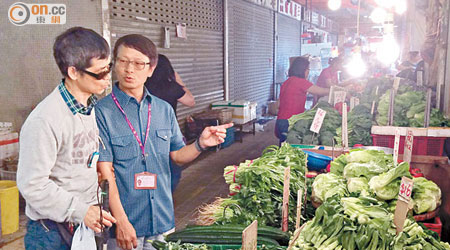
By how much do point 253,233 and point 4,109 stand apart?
239 inches

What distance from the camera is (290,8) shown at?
19812mm

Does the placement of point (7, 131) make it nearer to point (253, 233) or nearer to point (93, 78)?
point (93, 78)

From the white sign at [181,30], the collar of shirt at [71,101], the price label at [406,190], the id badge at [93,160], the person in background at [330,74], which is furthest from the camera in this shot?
the person in background at [330,74]

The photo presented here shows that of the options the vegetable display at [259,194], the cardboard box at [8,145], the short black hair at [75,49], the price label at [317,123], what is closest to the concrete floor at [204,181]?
the cardboard box at [8,145]

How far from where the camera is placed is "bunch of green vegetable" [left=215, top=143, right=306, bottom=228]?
10.4 ft

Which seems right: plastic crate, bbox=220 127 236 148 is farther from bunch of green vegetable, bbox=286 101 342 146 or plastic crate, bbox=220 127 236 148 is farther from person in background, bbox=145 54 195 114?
person in background, bbox=145 54 195 114

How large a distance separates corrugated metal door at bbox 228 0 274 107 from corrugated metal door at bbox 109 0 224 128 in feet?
2.96

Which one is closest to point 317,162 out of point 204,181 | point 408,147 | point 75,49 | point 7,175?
point 408,147

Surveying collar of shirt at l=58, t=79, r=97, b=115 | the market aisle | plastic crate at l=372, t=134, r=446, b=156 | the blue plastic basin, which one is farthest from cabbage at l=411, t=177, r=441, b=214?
the market aisle

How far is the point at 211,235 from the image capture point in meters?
2.75

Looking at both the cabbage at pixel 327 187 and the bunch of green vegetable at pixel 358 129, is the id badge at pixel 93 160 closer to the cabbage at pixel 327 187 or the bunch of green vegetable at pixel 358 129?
the cabbage at pixel 327 187

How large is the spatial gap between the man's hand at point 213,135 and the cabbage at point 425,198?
4.91ft

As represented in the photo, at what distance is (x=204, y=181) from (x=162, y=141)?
17.0 ft

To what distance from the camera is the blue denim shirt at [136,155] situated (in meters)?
3.00
